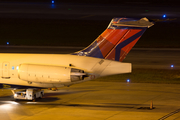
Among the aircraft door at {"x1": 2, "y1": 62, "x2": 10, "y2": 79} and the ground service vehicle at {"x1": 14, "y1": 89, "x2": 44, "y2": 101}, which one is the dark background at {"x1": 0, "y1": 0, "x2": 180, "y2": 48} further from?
the aircraft door at {"x1": 2, "y1": 62, "x2": 10, "y2": 79}

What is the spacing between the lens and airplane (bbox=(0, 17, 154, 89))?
77.0 feet

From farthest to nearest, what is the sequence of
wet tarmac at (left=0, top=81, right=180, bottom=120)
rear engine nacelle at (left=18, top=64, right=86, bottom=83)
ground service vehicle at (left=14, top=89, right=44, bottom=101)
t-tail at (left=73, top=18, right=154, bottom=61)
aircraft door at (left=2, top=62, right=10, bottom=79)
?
ground service vehicle at (left=14, top=89, right=44, bottom=101), aircraft door at (left=2, top=62, right=10, bottom=79), t-tail at (left=73, top=18, right=154, bottom=61), rear engine nacelle at (left=18, top=64, right=86, bottom=83), wet tarmac at (left=0, top=81, right=180, bottom=120)

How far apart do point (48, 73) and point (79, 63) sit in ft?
7.26

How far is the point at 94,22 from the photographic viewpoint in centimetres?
7156

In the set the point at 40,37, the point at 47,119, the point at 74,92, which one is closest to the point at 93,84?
the point at 74,92

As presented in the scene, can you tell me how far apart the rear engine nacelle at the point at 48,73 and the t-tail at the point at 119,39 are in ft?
7.29

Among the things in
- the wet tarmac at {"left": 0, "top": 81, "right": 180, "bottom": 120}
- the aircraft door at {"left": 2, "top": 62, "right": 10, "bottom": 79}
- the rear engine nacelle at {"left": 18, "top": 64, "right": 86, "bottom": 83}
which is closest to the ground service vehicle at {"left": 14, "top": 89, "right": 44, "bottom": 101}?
the wet tarmac at {"left": 0, "top": 81, "right": 180, "bottom": 120}

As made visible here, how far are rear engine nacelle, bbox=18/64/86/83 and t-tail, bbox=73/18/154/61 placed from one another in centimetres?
222

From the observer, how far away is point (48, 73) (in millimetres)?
23672

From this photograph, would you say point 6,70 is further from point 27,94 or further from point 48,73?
point 48,73

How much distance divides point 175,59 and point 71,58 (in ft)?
72.7

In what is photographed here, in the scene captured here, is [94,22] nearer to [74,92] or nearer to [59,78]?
[74,92]

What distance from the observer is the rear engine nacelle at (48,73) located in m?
23.3

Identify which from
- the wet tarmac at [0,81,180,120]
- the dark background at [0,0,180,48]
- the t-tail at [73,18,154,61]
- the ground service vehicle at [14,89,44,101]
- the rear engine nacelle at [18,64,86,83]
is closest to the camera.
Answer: the wet tarmac at [0,81,180,120]
